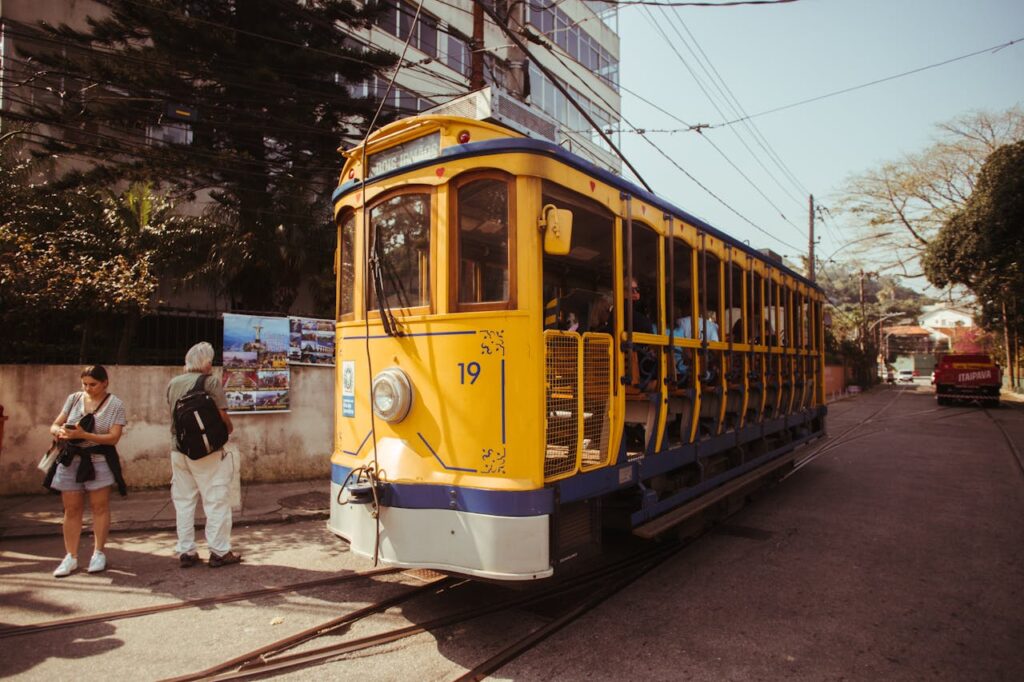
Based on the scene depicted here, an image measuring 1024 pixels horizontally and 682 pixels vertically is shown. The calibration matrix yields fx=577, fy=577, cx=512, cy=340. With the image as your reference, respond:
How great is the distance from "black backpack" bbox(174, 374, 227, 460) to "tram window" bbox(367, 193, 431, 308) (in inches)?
70.9

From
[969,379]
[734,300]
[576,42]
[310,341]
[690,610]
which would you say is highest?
[576,42]

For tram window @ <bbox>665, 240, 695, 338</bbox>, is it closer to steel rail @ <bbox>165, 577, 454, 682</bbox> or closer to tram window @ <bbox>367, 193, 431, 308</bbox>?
tram window @ <bbox>367, 193, 431, 308</bbox>

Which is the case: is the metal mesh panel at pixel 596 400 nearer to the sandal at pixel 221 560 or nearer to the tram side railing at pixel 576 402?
the tram side railing at pixel 576 402

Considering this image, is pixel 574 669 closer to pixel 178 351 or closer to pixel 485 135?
pixel 485 135

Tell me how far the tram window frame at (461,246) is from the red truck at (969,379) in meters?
28.0

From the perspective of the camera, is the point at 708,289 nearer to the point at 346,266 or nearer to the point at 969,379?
the point at 346,266

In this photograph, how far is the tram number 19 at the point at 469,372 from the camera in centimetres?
371

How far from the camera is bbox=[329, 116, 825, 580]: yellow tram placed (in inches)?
142

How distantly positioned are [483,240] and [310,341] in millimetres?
5753

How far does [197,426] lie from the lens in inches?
189

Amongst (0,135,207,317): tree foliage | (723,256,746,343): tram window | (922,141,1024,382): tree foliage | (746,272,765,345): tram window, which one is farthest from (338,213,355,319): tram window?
(922,141,1024,382): tree foliage

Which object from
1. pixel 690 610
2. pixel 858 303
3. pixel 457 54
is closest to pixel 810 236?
pixel 457 54

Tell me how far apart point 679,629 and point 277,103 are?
33.2 feet

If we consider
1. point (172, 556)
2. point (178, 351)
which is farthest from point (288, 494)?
point (178, 351)
